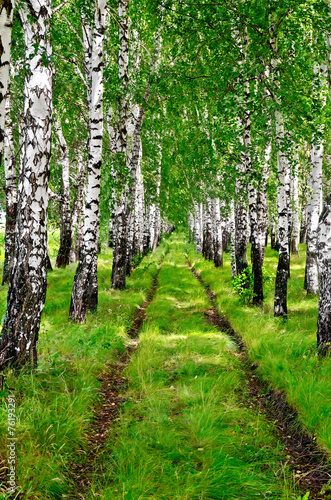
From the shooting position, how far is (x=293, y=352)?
583 centimetres

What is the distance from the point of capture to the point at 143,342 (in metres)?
6.86

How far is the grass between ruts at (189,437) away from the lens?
10.2 feet

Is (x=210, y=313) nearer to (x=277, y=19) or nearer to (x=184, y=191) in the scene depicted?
(x=277, y=19)

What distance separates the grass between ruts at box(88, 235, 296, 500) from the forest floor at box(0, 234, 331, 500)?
0.05 feet

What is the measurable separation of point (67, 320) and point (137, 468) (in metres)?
4.88

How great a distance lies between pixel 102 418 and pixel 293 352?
3.48 m

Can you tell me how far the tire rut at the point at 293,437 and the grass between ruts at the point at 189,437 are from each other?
0.14 m

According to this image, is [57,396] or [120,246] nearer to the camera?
[57,396]

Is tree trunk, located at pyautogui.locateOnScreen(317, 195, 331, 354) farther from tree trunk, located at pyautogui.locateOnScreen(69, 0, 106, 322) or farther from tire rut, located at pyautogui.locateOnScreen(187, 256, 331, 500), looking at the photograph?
tree trunk, located at pyautogui.locateOnScreen(69, 0, 106, 322)

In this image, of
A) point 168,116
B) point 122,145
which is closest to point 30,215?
point 122,145

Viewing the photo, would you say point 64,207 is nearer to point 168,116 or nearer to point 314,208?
point 168,116

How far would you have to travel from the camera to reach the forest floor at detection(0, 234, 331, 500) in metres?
3.16

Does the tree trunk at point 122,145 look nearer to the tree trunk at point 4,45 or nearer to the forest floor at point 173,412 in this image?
the forest floor at point 173,412

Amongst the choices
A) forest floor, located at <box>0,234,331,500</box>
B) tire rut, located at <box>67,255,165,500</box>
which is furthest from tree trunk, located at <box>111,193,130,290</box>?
tire rut, located at <box>67,255,165,500</box>
